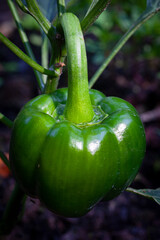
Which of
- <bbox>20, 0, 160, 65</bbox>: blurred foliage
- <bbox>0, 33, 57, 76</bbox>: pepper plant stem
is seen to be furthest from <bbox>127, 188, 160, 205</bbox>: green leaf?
<bbox>20, 0, 160, 65</bbox>: blurred foliage

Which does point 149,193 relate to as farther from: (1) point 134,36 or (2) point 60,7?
(1) point 134,36

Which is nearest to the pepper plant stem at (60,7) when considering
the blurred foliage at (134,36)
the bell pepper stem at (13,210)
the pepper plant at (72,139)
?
the pepper plant at (72,139)

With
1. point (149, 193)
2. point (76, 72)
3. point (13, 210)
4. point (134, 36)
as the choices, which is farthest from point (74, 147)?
point (134, 36)

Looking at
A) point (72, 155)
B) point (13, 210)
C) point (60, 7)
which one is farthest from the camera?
point (13, 210)

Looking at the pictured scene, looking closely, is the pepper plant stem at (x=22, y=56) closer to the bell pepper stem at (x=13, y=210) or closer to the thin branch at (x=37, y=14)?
the thin branch at (x=37, y=14)

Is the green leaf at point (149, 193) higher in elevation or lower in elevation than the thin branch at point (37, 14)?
lower

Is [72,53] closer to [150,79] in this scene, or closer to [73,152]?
[73,152]
